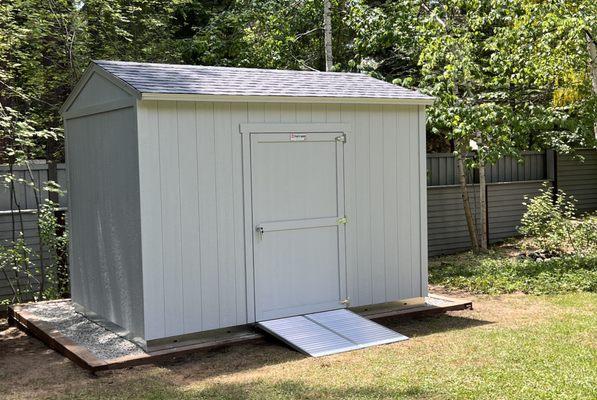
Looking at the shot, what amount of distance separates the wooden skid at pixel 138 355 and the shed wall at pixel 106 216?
1.20 ft

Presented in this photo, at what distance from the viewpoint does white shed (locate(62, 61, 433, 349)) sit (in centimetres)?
641

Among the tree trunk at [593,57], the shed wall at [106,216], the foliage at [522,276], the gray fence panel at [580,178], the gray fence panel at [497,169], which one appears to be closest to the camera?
the shed wall at [106,216]

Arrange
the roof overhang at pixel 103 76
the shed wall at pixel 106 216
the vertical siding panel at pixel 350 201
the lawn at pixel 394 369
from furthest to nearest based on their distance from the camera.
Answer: the vertical siding panel at pixel 350 201 < the shed wall at pixel 106 216 < the roof overhang at pixel 103 76 < the lawn at pixel 394 369

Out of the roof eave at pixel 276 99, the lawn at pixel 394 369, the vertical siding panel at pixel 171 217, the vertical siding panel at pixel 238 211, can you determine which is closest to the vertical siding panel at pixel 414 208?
the roof eave at pixel 276 99

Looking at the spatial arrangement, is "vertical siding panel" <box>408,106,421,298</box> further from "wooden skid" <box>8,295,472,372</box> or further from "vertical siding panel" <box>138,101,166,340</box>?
"vertical siding panel" <box>138,101,166,340</box>

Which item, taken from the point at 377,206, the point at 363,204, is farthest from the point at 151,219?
Result: the point at 377,206

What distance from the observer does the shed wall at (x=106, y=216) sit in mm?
6465

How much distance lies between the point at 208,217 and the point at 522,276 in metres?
4.85

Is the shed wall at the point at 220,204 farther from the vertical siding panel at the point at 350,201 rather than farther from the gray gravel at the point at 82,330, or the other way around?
the gray gravel at the point at 82,330

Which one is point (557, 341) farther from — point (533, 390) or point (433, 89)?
point (433, 89)

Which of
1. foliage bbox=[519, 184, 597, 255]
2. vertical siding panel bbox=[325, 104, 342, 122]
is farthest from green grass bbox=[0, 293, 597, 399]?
foliage bbox=[519, 184, 597, 255]

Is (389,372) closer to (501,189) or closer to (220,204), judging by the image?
(220,204)

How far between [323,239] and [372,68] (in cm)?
585

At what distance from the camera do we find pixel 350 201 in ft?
24.7
